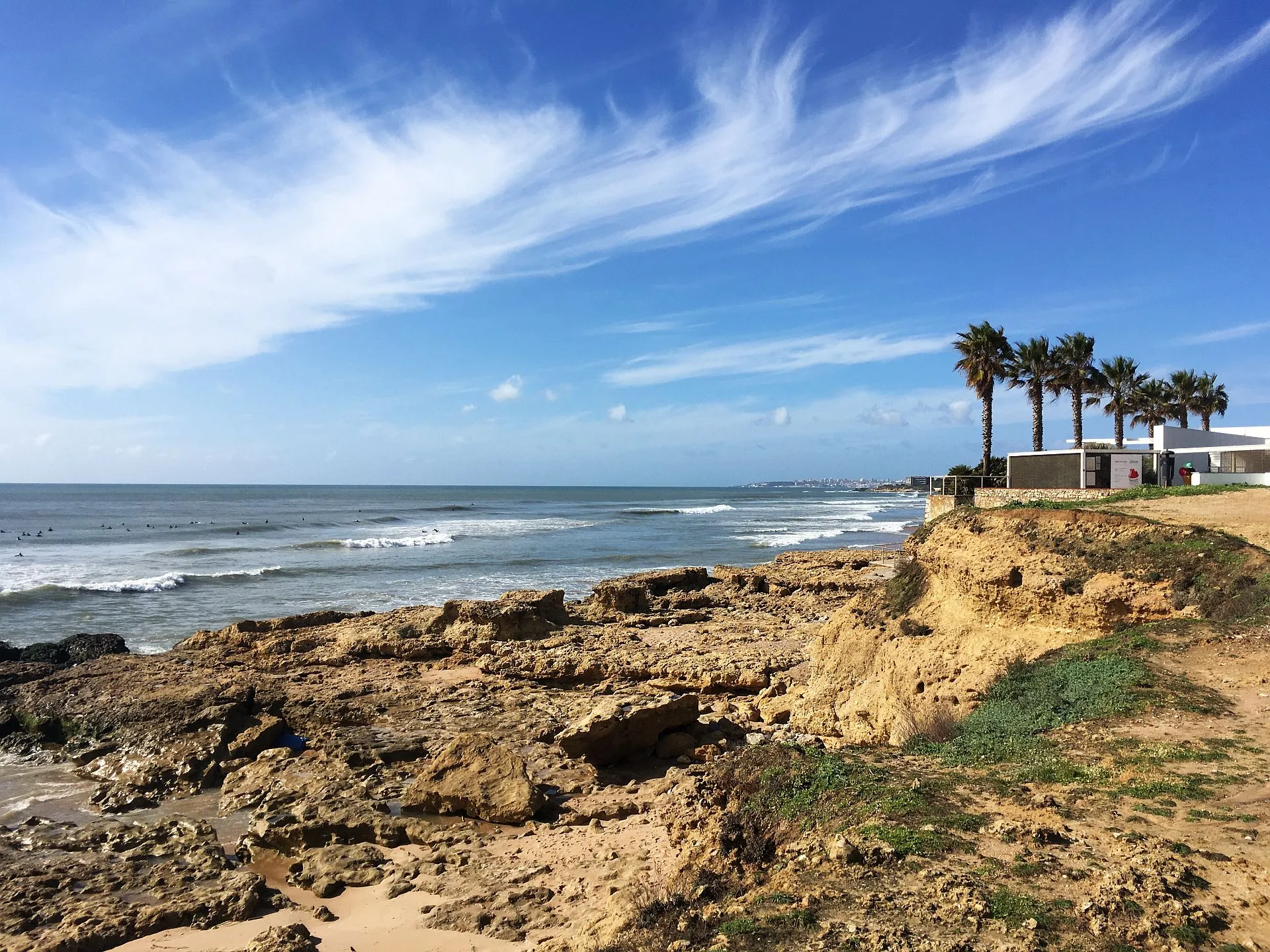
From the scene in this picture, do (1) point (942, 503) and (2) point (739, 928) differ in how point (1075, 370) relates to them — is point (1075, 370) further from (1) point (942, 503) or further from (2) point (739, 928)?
(2) point (739, 928)

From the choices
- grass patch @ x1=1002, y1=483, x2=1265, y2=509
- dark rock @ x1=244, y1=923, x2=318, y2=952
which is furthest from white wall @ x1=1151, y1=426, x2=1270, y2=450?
dark rock @ x1=244, y1=923, x2=318, y2=952

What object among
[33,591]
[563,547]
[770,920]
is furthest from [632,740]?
[563,547]

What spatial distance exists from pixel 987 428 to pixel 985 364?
3.21m

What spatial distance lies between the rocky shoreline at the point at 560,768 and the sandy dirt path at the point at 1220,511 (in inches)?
83.3

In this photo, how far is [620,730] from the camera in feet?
35.0

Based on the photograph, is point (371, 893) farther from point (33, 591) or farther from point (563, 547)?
point (563, 547)

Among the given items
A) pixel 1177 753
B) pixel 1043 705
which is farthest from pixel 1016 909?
pixel 1043 705

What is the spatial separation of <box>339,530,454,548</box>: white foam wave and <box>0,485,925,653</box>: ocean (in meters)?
0.22

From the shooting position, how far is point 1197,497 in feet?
55.6

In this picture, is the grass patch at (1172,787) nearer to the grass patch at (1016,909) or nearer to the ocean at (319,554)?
the grass patch at (1016,909)

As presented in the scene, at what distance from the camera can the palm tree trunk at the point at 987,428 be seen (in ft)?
119

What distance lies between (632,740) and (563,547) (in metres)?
35.7

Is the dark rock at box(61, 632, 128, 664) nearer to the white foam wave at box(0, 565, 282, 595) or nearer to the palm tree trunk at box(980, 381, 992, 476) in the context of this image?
the white foam wave at box(0, 565, 282, 595)

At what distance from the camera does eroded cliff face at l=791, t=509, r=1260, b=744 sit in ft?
33.3
